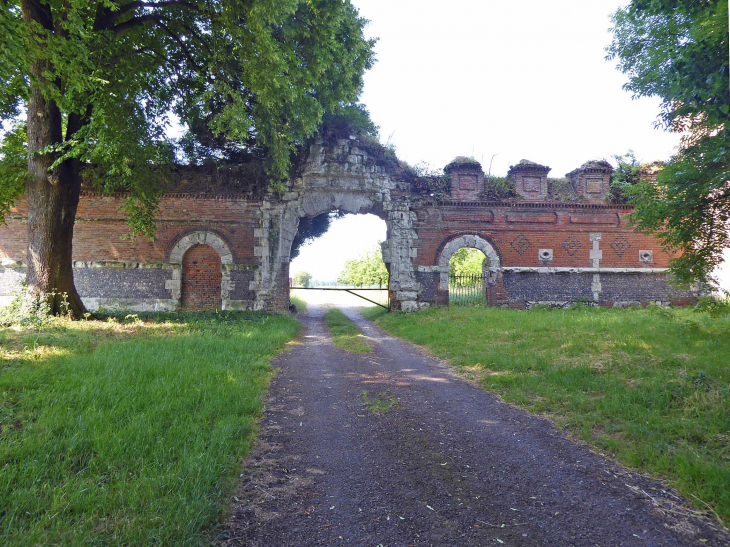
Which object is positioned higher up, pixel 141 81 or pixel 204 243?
pixel 141 81

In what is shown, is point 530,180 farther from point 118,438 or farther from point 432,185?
point 118,438

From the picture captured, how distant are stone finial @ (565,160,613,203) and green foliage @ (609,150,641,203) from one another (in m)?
0.29

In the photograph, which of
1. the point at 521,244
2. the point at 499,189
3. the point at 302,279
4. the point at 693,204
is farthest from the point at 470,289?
the point at 302,279

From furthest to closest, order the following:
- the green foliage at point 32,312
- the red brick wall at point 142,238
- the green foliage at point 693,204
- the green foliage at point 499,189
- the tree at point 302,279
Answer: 1. the tree at point 302,279
2. the green foliage at point 499,189
3. the red brick wall at point 142,238
4. the green foliage at point 32,312
5. the green foliage at point 693,204

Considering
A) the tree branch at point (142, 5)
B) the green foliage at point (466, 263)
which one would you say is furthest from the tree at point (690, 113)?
the green foliage at point (466, 263)

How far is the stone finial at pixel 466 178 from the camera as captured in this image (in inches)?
603

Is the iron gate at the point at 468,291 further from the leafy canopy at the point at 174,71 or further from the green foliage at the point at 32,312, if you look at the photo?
the green foliage at the point at 32,312

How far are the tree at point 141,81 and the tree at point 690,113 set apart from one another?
6.55 meters

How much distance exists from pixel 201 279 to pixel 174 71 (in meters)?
6.73

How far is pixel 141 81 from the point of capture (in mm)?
10562

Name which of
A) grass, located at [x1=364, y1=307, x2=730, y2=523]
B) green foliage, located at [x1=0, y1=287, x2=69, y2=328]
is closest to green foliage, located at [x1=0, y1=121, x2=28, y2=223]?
green foliage, located at [x1=0, y1=287, x2=69, y2=328]

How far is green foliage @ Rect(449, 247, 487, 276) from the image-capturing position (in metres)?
27.2

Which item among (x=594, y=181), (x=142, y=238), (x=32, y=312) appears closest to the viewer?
(x=32, y=312)

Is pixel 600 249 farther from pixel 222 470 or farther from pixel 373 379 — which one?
pixel 222 470
